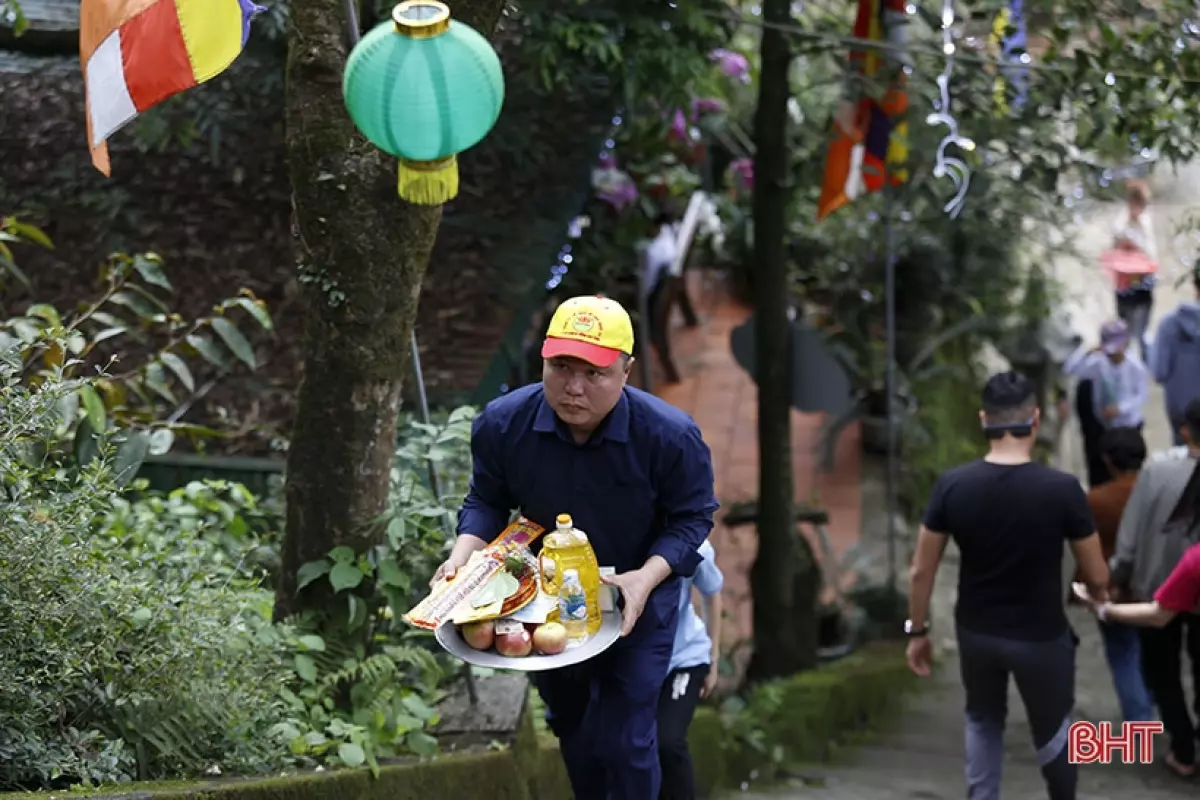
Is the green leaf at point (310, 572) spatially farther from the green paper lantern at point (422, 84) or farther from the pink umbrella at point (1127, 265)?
the pink umbrella at point (1127, 265)

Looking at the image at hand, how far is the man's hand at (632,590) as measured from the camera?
147 inches

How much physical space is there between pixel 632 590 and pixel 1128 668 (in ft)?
11.4

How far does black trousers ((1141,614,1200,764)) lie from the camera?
6301 millimetres

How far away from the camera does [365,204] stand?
14.8 feet

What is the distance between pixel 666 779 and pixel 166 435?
7.18 ft

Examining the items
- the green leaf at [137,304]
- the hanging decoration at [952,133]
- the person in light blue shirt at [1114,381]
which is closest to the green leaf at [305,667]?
the green leaf at [137,304]

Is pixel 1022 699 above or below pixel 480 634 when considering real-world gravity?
below

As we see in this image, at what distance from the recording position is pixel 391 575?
15.6 ft

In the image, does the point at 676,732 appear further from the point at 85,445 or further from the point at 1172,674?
the point at 1172,674

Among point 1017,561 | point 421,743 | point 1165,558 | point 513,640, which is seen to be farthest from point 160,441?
point 1165,558

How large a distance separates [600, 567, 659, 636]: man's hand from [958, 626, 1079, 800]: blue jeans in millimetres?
1675

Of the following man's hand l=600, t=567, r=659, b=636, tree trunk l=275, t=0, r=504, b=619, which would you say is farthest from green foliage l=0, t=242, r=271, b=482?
man's hand l=600, t=567, r=659, b=636

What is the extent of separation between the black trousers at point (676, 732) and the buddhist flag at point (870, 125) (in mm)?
3994

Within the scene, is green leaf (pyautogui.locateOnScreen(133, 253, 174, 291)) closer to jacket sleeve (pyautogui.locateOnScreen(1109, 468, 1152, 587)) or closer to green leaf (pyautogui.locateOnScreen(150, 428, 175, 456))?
green leaf (pyautogui.locateOnScreen(150, 428, 175, 456))
